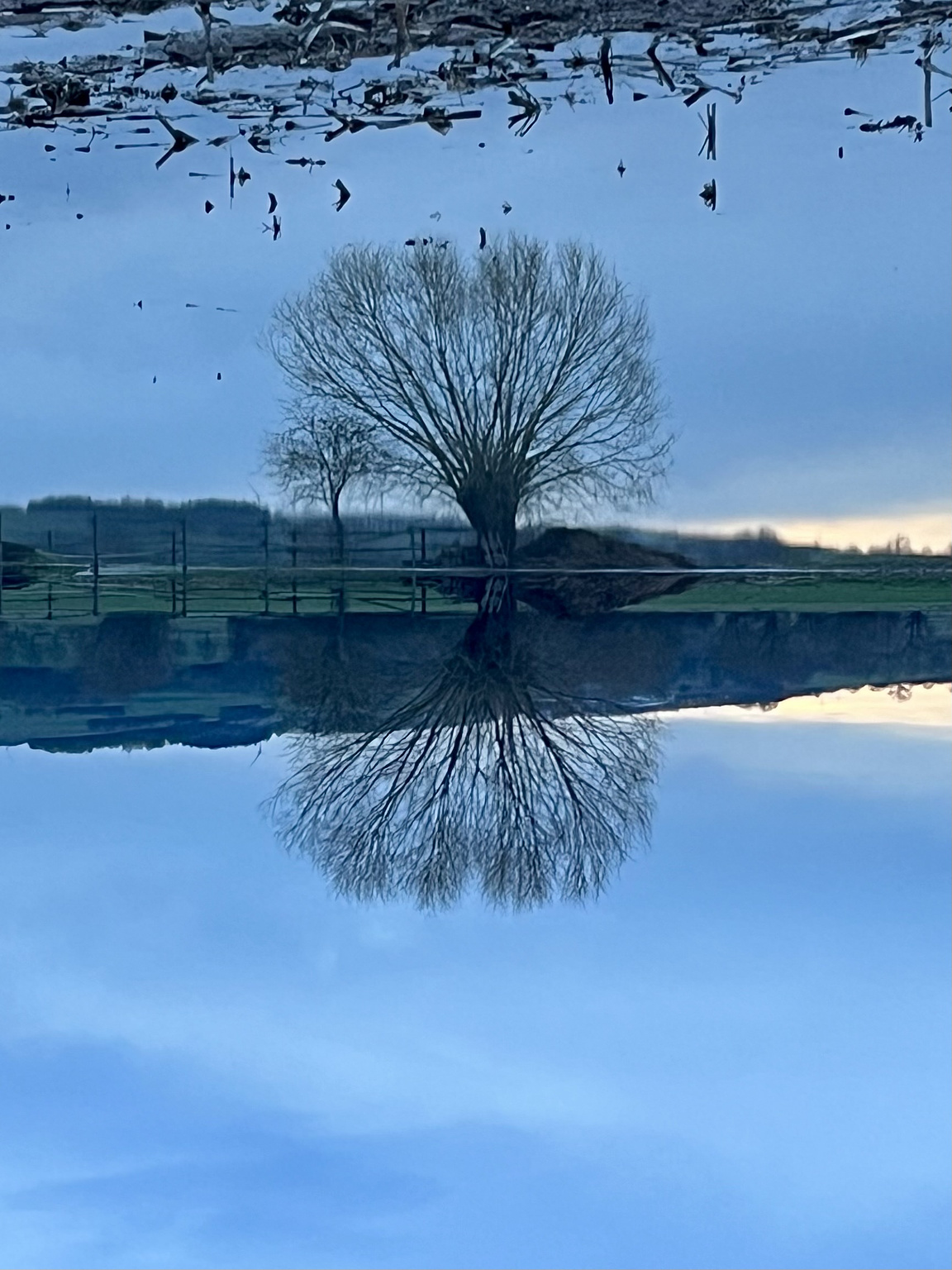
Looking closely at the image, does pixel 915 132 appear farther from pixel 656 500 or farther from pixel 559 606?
pixel 559 606

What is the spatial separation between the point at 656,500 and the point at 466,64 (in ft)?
1.85

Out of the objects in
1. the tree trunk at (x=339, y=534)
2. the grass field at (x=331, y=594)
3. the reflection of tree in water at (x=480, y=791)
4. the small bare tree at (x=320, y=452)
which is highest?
the small bare tree at (x=320, y=452)

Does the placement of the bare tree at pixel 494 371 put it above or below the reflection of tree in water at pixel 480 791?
above

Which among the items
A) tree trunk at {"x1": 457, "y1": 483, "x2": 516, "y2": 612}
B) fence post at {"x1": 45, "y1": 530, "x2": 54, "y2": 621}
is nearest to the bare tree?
tree trunk at {"x1": 457, "y1": 483, "x2": 516, "y2": 612}

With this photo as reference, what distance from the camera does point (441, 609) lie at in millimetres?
1131

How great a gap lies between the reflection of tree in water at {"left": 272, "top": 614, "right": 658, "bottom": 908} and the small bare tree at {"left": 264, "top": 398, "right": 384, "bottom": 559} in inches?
8.8

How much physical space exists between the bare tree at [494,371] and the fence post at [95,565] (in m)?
0.29

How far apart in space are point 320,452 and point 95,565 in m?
0.30

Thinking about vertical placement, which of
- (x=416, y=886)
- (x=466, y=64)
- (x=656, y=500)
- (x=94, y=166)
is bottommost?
(x=416, y=886)

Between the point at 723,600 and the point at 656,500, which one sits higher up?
the point at 656,500

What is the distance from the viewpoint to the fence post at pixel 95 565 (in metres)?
1.12

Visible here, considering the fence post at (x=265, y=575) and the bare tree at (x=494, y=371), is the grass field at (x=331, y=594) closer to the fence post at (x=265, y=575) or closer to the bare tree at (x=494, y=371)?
the fence post at (x=265, y=575)

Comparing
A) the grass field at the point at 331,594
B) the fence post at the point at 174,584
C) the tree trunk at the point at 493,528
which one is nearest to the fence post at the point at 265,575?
the grass field at the point at 331,594

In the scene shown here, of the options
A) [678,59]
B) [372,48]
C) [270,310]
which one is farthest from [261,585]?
[678,59]
